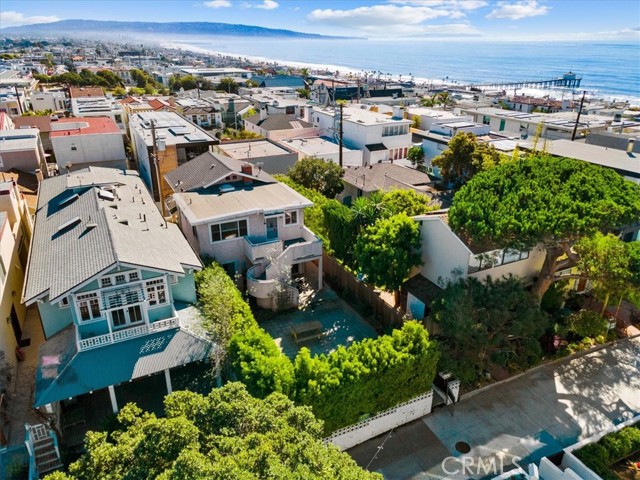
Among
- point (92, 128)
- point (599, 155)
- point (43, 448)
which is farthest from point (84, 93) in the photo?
point (599, 155)

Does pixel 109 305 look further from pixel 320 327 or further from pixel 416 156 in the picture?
pixel 416 156

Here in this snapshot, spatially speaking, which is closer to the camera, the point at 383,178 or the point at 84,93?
the point at 383,178

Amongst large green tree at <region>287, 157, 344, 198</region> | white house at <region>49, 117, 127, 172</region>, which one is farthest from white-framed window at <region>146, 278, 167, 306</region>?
white house at <region>49, 117, 127, 172</region>

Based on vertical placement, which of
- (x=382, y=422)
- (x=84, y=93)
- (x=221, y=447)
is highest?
(x=84, y=93)

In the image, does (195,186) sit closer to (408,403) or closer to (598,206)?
(408,403)

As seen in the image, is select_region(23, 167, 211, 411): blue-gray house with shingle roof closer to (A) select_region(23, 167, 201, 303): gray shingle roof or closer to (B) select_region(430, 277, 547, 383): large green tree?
(A) select_region(23, 167, 201, 303): gray shingle roof

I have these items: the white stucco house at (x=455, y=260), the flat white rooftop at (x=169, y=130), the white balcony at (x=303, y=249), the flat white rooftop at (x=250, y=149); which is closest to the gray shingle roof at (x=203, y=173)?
the white balcony at (x=303, y=249)

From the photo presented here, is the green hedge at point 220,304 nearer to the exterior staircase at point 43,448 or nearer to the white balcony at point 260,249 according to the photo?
the white balcony at point 260,249
